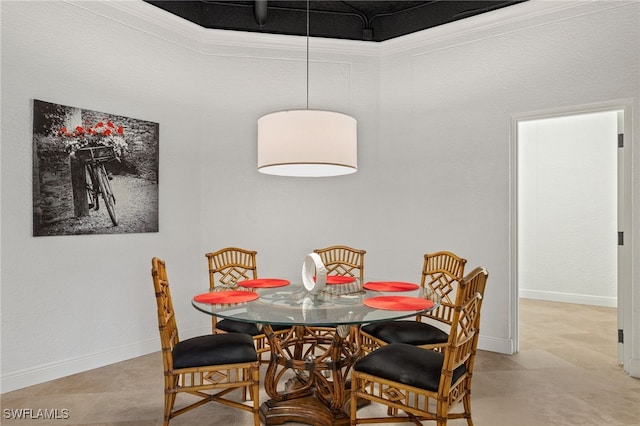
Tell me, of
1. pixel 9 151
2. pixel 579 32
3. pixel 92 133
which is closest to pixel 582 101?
pixel 579 32

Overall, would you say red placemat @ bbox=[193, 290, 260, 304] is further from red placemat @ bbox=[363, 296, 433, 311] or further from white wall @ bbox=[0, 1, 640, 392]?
white wall @ bbox=[0, 1, 640, 392]

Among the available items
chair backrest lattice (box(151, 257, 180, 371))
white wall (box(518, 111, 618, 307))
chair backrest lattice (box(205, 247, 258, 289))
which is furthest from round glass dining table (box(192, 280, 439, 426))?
white wall (box(518, 111, 618, 307))

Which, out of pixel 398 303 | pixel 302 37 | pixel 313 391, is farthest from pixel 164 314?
pixel 302 37

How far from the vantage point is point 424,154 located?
4.35m

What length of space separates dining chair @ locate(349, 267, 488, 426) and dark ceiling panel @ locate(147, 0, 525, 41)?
323 cm

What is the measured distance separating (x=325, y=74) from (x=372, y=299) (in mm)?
2895

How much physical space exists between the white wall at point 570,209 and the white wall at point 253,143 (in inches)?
95.1

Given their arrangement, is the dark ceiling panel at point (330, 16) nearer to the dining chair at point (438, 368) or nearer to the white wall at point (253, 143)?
the white wall at point (253, 143)

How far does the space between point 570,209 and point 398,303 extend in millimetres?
4968

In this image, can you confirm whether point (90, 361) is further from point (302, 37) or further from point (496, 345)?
point (302, 37)

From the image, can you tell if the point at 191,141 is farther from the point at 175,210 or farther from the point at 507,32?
the point at 507,32

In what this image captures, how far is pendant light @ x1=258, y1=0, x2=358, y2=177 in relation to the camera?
2.46m

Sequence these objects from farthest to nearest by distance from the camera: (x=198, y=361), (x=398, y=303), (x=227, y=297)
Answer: (x=227, y=297)
(x=398, y=303)
(x=198, y=361)

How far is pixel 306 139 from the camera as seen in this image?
2.46 m
